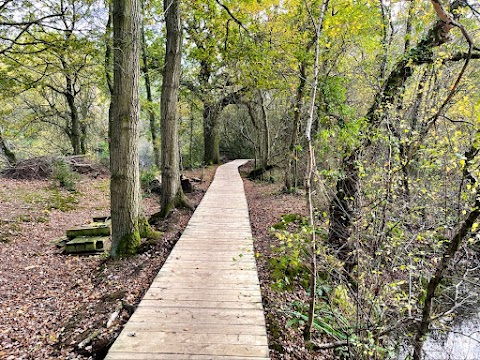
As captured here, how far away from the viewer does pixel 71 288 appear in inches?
180

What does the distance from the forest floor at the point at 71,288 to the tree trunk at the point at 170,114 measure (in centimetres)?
57

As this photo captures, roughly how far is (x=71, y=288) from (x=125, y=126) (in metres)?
2.69

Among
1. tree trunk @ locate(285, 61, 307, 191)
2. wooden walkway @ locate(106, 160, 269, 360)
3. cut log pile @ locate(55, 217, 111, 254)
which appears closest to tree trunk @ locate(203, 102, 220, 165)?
tree trunk @ locate(285, 61, 307, 191)

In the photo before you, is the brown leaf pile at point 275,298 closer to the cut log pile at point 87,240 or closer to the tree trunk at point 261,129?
the cut log pile at point 87,240

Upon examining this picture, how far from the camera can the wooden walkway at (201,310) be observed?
2.83m

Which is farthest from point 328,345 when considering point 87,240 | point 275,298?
point 87,240

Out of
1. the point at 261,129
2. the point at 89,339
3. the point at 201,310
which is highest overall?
the point at 261,129

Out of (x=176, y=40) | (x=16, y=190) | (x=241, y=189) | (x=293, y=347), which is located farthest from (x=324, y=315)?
(x=16, y=190)

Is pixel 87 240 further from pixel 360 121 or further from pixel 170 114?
pixel 360 121

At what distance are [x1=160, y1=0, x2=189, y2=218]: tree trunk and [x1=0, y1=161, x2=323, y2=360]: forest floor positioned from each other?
57cm

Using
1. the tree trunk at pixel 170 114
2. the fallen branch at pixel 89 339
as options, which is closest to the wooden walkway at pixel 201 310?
the fallen branch at pixel 89 339

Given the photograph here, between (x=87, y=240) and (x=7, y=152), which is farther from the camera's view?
(x=7, y=152)

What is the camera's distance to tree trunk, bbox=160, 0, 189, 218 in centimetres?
737

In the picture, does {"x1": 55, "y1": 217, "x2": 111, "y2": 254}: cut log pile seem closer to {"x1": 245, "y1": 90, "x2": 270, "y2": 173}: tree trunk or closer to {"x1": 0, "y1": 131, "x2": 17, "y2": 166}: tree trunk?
{"x1": 245, "y1": 90, "x2": 270, "y2": 173}: tree trunk
